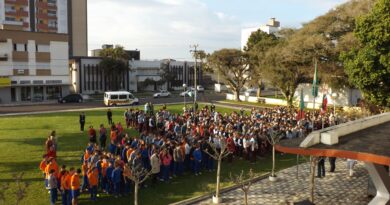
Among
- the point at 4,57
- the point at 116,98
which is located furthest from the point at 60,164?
the point at 4,57

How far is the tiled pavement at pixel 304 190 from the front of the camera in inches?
561

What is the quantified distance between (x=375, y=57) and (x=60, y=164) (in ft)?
62.3

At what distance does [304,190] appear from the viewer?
15.6 m

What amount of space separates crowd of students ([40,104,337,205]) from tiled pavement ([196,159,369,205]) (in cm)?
284

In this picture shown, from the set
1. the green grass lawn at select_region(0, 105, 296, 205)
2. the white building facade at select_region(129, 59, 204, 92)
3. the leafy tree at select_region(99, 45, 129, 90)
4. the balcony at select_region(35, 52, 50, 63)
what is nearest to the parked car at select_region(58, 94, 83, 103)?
the balcony at select_region(35, 52, 50, 63)

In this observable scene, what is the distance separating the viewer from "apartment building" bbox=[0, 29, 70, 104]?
53.9 m

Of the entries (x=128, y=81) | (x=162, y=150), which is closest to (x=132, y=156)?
(x=162, y=150)

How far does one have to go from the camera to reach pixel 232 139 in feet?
64.7

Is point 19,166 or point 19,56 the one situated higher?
point 19,56

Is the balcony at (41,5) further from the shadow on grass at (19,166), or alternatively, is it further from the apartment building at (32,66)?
the shadow on grass at (19,166)

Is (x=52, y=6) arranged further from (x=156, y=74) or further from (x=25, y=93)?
(x=25, y=93)

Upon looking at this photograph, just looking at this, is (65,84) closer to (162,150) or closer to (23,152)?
(23,152)

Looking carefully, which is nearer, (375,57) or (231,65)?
(375,57)

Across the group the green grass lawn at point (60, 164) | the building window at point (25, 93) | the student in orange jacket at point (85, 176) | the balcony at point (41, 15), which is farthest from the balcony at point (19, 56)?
the student in orange jacket at point (85, 176)
